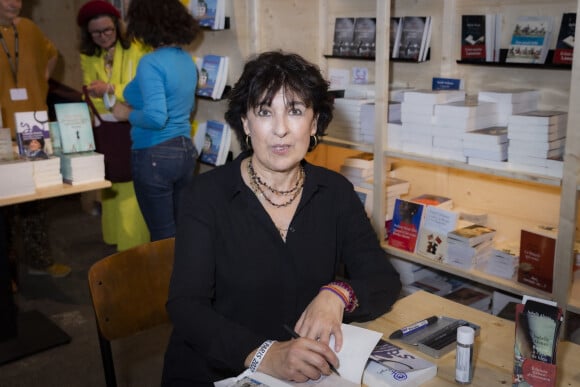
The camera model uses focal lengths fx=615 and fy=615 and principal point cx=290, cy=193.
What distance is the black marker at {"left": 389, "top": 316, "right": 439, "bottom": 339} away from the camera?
160cm

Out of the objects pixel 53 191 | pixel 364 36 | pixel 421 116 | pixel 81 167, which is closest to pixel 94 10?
pixel 81 167

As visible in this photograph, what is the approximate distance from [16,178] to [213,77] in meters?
1.49

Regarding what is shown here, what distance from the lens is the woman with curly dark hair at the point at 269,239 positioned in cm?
165

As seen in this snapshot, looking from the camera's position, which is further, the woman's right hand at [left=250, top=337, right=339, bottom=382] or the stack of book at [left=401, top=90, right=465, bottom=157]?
the stack of book at [left=401, top=90, right=465, bottom=157]

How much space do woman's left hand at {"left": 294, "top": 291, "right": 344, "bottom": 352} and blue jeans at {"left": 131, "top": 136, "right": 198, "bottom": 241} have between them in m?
2.16

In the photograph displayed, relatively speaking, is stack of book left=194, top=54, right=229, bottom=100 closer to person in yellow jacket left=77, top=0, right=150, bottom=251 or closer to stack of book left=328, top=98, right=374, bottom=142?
person in yellow jacket left=77, top=0, right=150, bottom=251

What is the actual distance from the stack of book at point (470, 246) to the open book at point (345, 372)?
1.62 metres

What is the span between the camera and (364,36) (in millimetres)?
3520

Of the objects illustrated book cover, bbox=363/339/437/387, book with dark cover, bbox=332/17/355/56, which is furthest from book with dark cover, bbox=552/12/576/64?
illustrated book cover, bbox=363/339/437/387

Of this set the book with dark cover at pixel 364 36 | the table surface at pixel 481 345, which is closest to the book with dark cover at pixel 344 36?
the book with dark cover at pixel 364 36

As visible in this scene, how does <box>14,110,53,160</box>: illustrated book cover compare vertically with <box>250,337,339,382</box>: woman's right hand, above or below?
above

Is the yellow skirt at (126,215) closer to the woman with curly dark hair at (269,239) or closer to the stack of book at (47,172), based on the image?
the stack of book at (47,172)

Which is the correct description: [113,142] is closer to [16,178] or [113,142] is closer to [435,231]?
[16,178]

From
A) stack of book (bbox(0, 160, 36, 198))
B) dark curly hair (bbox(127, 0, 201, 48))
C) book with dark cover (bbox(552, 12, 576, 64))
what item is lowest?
stack of book (bbox(0, 160, 36, 198))
